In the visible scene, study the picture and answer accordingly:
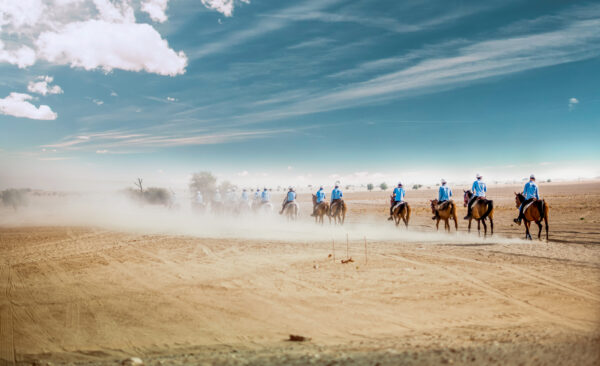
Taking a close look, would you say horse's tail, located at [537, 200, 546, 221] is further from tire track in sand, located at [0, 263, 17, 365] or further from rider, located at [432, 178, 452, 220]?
tire track in sand, located at [0, 263, 17, 365]

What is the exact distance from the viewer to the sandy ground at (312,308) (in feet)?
19.8

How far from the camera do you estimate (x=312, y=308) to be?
8.25m

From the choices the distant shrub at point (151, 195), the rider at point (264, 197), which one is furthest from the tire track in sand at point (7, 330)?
the distant shrub at point (151, 195)

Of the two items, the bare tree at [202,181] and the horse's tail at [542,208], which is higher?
the bare tree at [202,181]

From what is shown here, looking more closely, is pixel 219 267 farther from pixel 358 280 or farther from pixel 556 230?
pixel 556 230

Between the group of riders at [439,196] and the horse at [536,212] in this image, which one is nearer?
the horse at [536,212]

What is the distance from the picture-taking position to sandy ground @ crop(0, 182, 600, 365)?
19.8 feet

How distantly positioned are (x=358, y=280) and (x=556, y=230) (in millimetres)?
17782

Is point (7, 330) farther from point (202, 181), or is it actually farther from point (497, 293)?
point (202, 181)

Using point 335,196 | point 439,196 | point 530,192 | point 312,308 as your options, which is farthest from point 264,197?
point 312,308

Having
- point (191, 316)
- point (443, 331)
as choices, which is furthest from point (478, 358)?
point (191, 316)

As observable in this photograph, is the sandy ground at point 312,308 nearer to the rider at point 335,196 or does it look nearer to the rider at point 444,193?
the rider at point 444,193

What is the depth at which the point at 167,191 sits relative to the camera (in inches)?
2874

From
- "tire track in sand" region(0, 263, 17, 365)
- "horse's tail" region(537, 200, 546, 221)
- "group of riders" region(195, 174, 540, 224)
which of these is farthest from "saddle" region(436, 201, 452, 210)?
"tire track in sand" region(0, 263, 17, 365)
